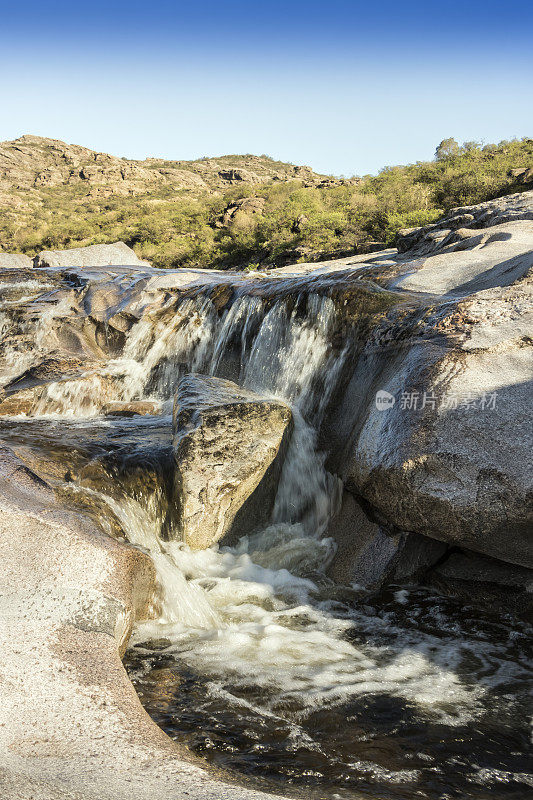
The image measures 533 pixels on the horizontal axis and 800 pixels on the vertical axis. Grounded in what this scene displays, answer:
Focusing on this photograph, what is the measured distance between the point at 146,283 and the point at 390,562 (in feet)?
35.5

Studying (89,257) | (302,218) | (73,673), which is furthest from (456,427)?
(302,218)

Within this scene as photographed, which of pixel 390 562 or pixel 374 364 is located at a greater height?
pixel 374 364

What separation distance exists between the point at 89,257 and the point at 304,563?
839 inches

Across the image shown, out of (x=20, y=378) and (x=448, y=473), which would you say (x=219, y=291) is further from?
(x=448, y=473)

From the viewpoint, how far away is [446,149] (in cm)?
3234

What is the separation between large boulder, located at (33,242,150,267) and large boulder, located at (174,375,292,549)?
59.4 feet

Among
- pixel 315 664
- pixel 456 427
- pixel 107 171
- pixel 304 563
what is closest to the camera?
pixel 315 664

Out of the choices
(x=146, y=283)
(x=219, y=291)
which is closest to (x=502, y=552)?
(x=219, y=291)

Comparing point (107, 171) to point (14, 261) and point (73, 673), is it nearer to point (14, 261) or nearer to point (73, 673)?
point (14, 261)

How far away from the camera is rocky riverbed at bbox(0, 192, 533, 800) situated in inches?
99.3

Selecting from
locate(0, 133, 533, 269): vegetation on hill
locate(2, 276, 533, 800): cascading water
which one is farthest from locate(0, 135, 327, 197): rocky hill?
locate(2, 276, 533, 800): cascading water

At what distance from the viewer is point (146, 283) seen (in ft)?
45.5

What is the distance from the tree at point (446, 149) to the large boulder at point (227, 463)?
3090 centimetres

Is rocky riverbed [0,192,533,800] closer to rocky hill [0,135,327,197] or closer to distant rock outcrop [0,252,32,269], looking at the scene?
distant rock outcrop [0,252,32,269]
